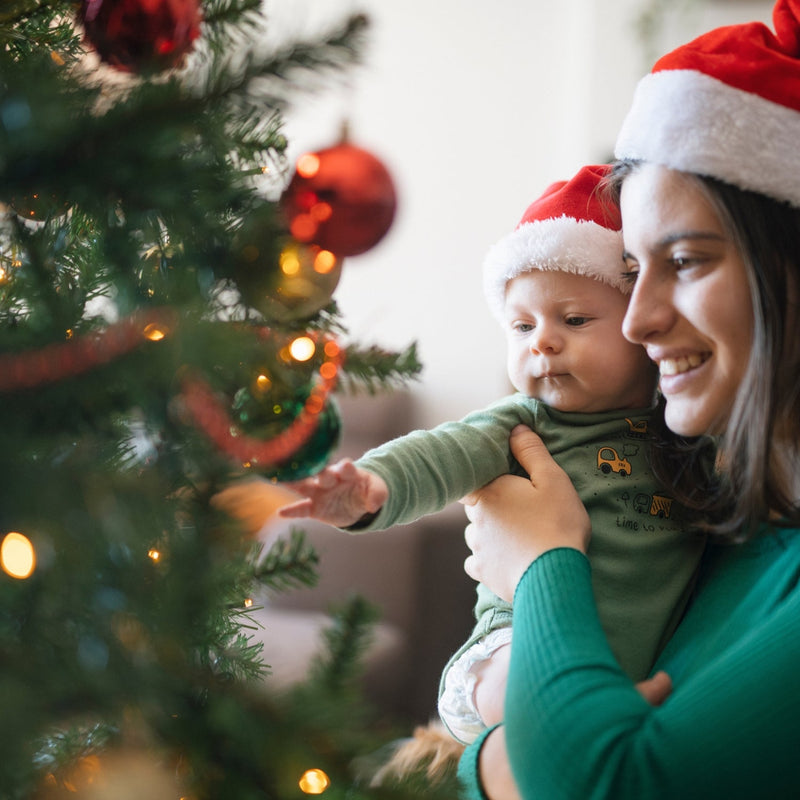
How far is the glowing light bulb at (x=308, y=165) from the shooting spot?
22.9 inches

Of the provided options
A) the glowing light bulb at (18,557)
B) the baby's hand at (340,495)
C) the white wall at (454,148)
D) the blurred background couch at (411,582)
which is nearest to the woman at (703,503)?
the baby's hand at (340,495)

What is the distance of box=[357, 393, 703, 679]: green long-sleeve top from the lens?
0.87 m

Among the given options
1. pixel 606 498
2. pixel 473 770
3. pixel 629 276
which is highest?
pixel 629 276

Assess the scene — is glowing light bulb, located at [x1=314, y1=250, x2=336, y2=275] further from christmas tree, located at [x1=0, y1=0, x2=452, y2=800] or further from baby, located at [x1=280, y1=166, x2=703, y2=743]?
baby, located at [x1=280, y1=166, x2=703, y2=743]

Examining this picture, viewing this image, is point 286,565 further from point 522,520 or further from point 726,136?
point 726,136

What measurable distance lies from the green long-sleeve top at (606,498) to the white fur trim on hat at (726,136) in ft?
1.09

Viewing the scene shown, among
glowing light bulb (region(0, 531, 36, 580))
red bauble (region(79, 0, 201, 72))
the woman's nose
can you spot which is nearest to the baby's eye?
the woman's nose

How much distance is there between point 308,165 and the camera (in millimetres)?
585

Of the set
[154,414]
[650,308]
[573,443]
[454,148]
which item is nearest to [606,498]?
[573,443]

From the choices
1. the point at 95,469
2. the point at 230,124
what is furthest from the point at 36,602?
the point at 230,124

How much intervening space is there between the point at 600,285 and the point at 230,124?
585mm

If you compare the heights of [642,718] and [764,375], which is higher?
[764,375]

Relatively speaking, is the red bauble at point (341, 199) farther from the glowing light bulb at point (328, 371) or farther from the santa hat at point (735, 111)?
the santa hat at point (735, 111)

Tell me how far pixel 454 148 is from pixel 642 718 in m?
3.02
